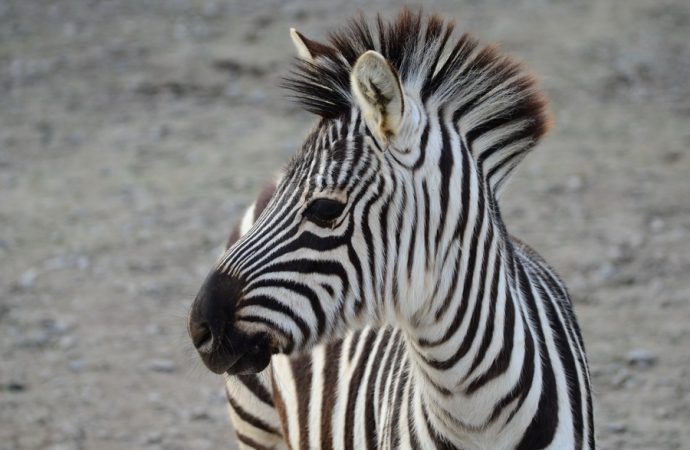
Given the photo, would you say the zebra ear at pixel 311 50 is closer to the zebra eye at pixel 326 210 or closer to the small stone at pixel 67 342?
the zebra eye at pixel 326 210

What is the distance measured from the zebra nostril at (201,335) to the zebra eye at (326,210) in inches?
15.8

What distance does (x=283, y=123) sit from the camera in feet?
30.5

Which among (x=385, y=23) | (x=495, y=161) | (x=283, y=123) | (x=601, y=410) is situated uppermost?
(x=283, y=123)

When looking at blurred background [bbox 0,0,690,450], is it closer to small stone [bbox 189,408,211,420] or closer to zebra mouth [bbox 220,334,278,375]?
small stone [bbox 189,408,211,420]

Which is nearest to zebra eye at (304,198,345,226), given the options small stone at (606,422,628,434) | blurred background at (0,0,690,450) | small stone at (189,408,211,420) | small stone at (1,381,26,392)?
blurred background at (0,0,690,450)

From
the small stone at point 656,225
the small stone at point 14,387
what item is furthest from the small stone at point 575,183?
the small stone at point 14,387

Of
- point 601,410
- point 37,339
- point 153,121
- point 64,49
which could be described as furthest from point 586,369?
point 64,49

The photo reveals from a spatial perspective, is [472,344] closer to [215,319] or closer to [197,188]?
[215,319]

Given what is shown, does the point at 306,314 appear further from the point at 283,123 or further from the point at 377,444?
the point at 283,123

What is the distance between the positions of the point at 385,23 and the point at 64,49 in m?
9.05

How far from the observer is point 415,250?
8.50 feet

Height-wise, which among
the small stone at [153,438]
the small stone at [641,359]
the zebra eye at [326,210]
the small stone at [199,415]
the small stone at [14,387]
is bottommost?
the small stone at [153,438]

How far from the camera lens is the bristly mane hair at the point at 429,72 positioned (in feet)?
8.88

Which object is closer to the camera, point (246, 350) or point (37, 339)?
point (246, 350)
